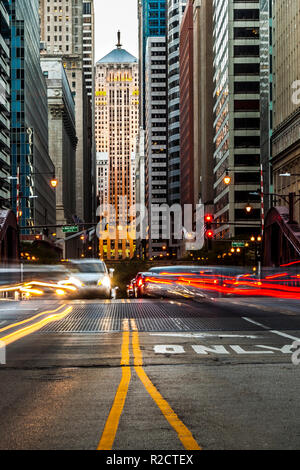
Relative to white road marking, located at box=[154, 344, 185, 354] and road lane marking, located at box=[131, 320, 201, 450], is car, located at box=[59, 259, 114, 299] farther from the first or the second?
road lane marking, located at box=[131, 320, 201, 450]

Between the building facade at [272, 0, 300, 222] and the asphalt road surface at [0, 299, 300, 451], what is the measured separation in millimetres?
70539

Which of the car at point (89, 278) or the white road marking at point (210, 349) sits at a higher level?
the car at point (89, 278)

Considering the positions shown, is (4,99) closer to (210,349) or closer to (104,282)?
(104,282)

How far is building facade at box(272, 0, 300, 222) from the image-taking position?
87.2m

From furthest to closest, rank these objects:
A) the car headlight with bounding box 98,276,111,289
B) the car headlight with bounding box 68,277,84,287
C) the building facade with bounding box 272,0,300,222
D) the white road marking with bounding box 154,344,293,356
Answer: the building facade with bounding box 272,0,300,222 → the car headlight with bounding box 98,276,111,289 → the car headlight with bounding box 68,277,84,287 → the white road marking with bounding box 154,344,293,356

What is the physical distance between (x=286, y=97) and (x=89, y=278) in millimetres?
62871

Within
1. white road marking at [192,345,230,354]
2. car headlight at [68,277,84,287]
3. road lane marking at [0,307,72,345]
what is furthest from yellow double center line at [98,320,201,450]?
car headlight at [68,277,84,287]

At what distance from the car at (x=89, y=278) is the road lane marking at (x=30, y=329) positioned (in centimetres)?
1184

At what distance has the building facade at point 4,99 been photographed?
336 feet

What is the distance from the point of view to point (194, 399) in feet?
27.6

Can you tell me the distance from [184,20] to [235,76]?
75310 millimetres

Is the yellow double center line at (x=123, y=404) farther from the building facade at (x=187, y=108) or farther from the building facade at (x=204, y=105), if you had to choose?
the building facade at (x=187, y=108)

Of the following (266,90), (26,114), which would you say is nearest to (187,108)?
(26,114)

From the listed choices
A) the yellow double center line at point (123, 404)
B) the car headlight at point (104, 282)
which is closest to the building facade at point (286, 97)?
the car headlight at point (104, 282)
